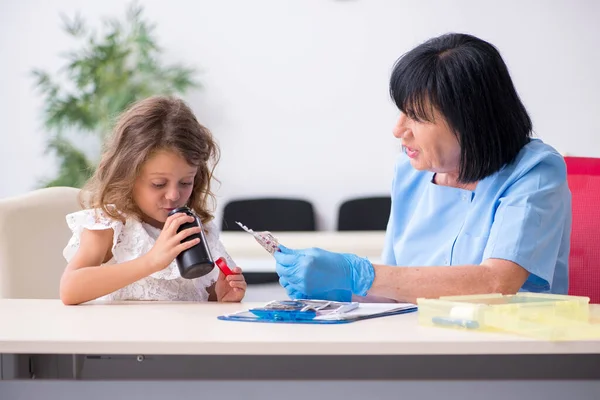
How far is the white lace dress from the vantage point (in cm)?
165

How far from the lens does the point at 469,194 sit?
1.71 metres

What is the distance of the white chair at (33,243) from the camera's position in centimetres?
173

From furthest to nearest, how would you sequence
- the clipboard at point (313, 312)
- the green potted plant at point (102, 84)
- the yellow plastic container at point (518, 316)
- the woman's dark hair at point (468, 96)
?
the green potted plant at point (102, 84), the woman's dark hair at point (468, 96), the clipboard at point (313, 312), the yellow plastic container at point (518, 316)

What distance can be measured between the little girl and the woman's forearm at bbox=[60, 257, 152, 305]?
50 mm

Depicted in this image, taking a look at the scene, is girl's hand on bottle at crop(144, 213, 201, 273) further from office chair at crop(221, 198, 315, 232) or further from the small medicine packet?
office chair at crop(221, 198, 315, 232)

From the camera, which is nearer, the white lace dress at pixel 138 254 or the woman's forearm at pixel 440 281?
the woman's forearm at pixel 440 281

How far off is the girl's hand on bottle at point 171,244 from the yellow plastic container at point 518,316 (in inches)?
18.8

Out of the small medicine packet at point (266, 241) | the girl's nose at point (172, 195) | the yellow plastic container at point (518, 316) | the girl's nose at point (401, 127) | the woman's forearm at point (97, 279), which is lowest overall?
the woman's forearm at point (97, 279)

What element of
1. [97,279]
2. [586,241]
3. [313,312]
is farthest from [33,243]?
[586,241]

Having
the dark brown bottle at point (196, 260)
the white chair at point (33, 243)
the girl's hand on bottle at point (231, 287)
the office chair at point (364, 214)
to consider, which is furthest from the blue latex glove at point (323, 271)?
the office chair at point (364, 214)

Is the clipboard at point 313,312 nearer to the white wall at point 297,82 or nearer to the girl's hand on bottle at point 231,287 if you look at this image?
the girl's hand on bottle at point 231,287

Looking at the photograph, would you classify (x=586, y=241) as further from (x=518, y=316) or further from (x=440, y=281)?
(x=518, y=316)

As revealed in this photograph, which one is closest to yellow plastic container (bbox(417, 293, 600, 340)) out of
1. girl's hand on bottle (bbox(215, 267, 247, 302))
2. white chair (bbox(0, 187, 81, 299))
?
girl's hand on bottle (bbox(215, 267, 247, 302))

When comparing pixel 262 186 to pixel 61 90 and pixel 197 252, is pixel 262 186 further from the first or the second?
pixel 197 252
